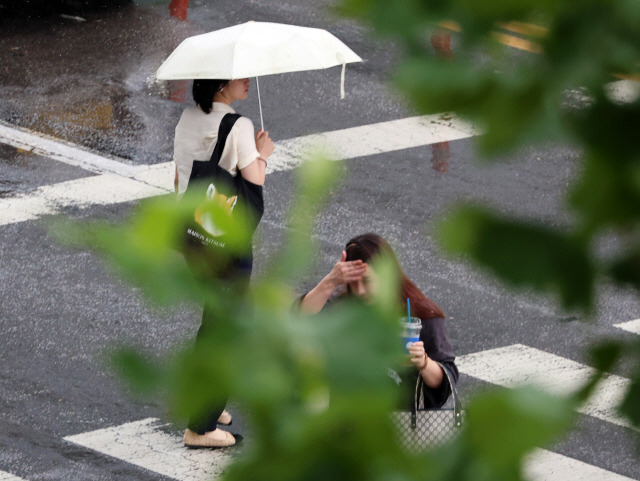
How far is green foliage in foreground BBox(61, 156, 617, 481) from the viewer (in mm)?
878

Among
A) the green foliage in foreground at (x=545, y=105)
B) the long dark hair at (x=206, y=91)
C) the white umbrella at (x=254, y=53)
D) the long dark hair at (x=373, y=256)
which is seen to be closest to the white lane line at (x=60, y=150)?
the white umbrella at (x=254, y=53)

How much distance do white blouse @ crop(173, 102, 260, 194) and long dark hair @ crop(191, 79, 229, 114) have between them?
0.03 meters

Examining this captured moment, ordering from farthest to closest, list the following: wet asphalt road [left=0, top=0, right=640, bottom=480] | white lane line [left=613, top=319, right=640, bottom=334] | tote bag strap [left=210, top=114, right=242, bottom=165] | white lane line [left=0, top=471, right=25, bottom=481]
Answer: wet asphalt road [left=0, top=0, right=640, bottom=480], white lane line [left=0, top=471, right=25, bottom=481], tote bag strap [left=210, top=114, right=242, bottom=165], white lane line [left=613, top=319, right=640, bottom=334]

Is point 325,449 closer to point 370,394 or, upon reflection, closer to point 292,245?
point 370,394

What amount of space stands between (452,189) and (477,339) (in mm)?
1858

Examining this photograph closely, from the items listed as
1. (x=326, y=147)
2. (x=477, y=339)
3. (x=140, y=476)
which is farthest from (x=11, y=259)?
(x=326, y=147)

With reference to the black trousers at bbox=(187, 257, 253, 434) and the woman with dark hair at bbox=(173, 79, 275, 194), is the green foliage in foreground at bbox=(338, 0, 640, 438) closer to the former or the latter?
the black trousers at bbox=(187, 257, 253, 434)

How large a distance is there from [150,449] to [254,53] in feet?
6.85

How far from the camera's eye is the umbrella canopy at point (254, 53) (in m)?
6.06

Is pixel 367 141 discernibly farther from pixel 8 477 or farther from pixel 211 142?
pixel 8 477

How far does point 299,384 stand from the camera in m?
0.98

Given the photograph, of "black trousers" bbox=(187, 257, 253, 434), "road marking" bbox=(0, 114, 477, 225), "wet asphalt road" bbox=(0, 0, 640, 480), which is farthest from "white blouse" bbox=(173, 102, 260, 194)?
"black trousers" bbox=(187, 257, 253, 434)

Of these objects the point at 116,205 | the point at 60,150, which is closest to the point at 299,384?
the point at 116,205

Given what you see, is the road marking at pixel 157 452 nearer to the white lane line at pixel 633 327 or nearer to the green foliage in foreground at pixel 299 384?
the white lane line at pixel 633 327
